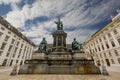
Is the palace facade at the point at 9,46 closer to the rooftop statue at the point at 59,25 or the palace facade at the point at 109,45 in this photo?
the rooftop statue at the point at 59,25

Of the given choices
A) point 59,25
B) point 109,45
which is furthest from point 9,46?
point 109,45

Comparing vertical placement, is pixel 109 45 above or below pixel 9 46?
above

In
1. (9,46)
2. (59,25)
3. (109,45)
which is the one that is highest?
(59,25)

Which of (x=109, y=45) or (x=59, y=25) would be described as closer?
(x=59, y=25)

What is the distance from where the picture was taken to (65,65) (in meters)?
9.69

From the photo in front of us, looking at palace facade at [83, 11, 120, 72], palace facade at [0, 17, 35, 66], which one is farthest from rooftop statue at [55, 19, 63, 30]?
palace facade at [0, 17, 35, 66]

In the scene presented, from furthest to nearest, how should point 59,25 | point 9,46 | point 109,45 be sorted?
point 109,45
point 9,46
point 59,25

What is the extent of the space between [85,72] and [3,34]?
2483 centimetres

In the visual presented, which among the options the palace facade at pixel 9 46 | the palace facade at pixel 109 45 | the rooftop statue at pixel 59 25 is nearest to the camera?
the rooftop statue at pixel 59 25

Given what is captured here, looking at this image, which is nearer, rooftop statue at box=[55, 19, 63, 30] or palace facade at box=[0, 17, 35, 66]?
rooftop statue at box=[55, 19, 63, 30]

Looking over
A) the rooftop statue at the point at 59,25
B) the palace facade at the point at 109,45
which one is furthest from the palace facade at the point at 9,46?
the palace facade at the point at 109,45

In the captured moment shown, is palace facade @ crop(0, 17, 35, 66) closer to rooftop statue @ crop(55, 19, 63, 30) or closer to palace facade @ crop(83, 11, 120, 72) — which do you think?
rooftop statue @ crop(55, 19, 63, 30)

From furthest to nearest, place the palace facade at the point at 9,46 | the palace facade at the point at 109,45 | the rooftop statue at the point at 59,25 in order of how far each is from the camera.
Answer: the palace facade at the point at 109,45
the palace facade at the point at 9,46
the rooftop statue at the point at 59,25

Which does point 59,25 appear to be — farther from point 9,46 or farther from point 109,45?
point 109,45
